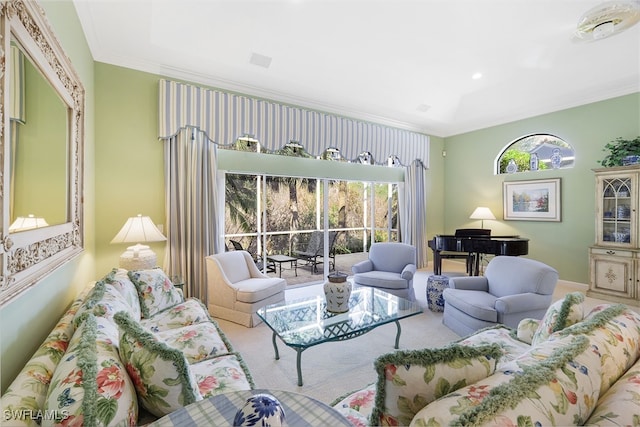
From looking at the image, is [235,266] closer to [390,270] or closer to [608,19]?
[390,270]

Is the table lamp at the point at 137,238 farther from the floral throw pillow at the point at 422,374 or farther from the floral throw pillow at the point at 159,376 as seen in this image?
the floral throw pillow at the point at 422,374

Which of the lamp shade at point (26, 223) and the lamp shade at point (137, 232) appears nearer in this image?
the lamp shade at point (26, 223)

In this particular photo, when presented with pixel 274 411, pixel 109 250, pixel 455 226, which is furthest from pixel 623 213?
pixel 109 250

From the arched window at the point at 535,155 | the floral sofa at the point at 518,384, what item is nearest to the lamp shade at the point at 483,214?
the arched window at the point at 535,155

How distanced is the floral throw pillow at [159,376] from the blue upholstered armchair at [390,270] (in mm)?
3009

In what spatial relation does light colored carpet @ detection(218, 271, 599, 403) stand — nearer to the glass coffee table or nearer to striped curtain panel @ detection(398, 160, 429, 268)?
the glass coffee table

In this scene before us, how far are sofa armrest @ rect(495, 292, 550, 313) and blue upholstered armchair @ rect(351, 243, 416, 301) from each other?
4.19 ft

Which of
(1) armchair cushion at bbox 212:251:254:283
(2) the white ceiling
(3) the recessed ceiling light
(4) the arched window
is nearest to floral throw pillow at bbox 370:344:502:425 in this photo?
(1) armchair cushion at bbox 212:251:254:283

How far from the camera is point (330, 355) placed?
2.73m

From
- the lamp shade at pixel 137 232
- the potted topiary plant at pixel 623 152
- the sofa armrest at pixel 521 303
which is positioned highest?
the potted topiary plant at pixel 623 152

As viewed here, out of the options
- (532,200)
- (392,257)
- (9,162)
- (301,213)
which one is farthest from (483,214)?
(9,162)

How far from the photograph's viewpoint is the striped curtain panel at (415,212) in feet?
20.4

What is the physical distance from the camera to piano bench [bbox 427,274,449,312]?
3719mm

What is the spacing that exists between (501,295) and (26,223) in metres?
3.80
